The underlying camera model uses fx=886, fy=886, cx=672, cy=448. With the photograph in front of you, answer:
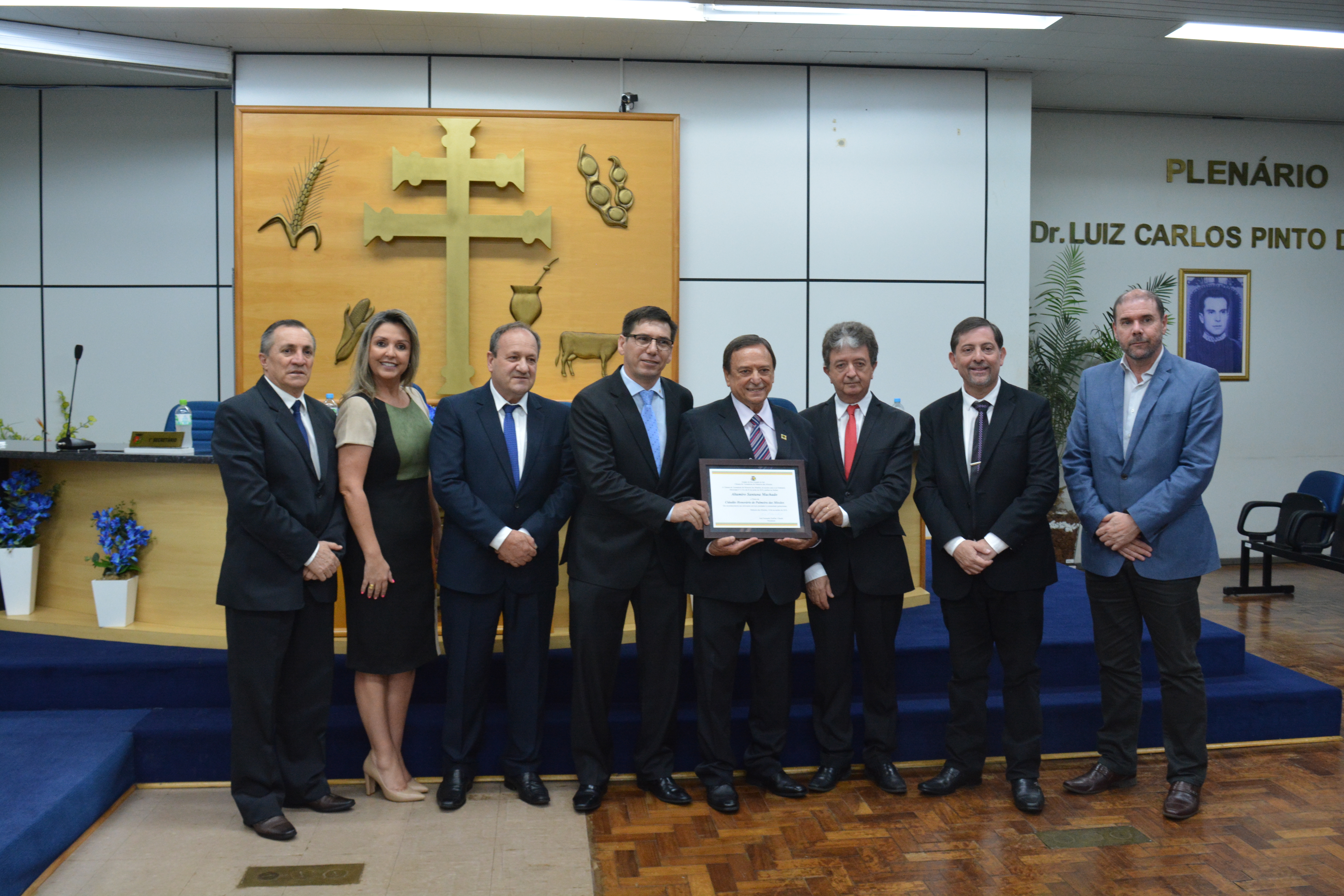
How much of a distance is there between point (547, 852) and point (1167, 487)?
2.28m

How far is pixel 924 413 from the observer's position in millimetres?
3164

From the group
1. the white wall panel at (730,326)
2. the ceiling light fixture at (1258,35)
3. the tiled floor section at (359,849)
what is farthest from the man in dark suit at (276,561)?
the ceiling light fixture at (1258,35)

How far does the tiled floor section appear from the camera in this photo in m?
2.49

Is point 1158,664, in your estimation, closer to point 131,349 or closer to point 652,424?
point 652,424

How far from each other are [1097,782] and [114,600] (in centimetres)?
396

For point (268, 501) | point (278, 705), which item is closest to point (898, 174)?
point (268, 501)

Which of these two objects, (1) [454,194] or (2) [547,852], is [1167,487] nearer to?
(2) [547,852]

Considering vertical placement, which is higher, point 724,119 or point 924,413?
point 724,119

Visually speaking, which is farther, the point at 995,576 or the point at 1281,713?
the point at 1281,713

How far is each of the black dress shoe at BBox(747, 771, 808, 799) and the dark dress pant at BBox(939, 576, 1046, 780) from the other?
1.83 ft

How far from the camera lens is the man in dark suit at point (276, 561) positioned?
8.84 feet

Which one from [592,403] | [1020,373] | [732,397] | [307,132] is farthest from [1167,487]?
[307,132]

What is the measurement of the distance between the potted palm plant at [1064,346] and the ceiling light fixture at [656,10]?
2208mm

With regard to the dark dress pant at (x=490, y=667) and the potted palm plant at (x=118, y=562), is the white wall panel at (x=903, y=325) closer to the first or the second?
the dark dress pant at (x=490, y=667)
